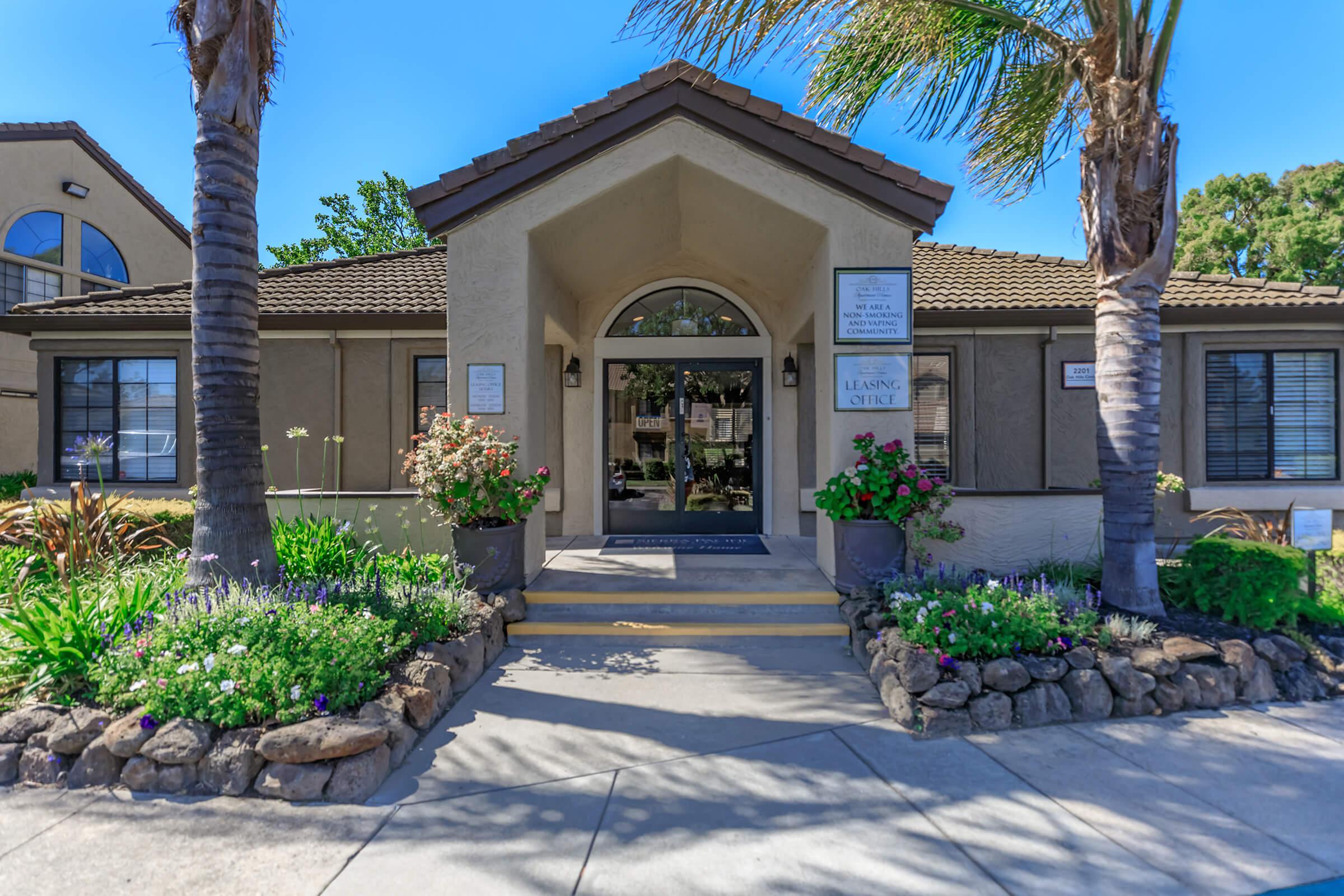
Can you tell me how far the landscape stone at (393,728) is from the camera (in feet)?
11.3

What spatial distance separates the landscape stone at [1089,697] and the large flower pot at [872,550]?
64.8 inches

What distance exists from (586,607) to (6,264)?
647 inches

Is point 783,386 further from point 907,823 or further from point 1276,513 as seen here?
point 1276,513

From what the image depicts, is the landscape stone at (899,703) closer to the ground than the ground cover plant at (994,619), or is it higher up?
closer to the ground

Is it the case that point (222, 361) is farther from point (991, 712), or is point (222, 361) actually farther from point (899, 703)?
point (991, 712)

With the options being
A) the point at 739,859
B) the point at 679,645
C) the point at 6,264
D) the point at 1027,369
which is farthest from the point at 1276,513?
the point at 6,264

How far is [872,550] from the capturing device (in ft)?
18.4

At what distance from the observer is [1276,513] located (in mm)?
8852

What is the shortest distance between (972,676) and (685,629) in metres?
2.24

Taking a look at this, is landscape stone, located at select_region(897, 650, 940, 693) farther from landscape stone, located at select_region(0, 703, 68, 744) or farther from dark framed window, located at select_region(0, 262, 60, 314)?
dark framed window, located at select_region(0, 262, 60, 314)

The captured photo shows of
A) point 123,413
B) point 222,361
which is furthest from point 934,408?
point 123,413

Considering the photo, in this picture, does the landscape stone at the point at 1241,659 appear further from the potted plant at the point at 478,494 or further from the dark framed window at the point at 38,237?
the dark framed window at the point at 38,237

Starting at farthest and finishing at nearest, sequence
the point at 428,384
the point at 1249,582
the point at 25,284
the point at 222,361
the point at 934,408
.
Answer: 1. the point at 25,284
2. the point at 428,384
3. the point at 934,408
4. the point at 1249,582
5. the point at 222,361

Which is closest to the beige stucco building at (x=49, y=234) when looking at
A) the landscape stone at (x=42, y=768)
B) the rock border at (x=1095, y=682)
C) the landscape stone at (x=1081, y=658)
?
the landscape stone at (x=42, y=768)
